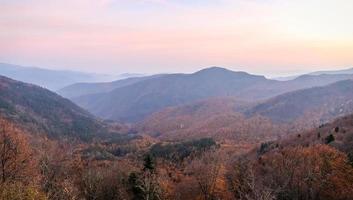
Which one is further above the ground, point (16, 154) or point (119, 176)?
point (16, 154)

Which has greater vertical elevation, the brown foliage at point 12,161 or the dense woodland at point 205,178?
the brown foliage at point 12,161

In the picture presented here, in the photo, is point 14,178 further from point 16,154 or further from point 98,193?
point 98,193

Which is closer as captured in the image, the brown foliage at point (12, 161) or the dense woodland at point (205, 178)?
the brown foliage at point (12, 161)

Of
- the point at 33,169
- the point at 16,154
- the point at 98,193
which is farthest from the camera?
the point at 98,193

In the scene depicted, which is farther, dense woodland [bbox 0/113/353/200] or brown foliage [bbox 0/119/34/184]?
dense woodland [bbox 0/113/353/200]

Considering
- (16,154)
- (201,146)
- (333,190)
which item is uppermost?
(16,154)

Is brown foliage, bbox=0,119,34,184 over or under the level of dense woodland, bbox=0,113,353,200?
over

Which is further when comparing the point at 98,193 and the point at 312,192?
the point at 98,193

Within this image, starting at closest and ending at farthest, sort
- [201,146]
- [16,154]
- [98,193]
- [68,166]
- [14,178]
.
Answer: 1. [14,178]
2. [16,154]
3. [98,193]
4. [68,166]
5. [201,146]

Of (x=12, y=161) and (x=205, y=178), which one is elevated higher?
(x=12, y=161)

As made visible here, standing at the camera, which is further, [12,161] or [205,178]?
[205,178]

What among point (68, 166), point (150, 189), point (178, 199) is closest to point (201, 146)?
point (68, 166)
